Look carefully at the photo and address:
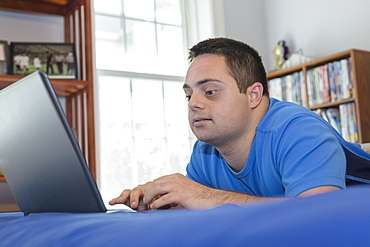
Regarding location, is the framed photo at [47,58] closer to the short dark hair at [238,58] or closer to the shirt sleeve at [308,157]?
the short dark hair at [238,58]

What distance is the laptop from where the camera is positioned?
0.70 metres

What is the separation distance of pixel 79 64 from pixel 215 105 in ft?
5.92

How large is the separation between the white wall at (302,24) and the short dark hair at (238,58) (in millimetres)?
2183

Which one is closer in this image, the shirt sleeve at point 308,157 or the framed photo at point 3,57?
the shirt sleeve at point 308,157

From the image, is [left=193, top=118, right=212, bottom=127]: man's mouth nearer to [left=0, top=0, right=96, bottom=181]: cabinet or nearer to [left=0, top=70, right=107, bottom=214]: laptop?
[left=0, top=70, right=107, bottom=214]: laptop

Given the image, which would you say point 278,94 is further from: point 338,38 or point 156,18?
point 156,18

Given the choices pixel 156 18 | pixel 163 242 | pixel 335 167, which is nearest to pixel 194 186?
pixel 335 167

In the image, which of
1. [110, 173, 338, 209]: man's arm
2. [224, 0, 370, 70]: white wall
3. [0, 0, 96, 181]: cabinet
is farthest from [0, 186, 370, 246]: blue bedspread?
[224, 0, 370, 70]: white wall

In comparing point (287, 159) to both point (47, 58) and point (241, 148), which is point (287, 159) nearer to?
point (241, 148)

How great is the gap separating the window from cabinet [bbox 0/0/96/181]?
281mm

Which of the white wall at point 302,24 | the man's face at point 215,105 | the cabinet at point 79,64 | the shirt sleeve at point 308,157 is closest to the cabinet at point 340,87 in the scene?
the white wall at point 302,24

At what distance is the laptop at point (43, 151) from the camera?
0.70 m

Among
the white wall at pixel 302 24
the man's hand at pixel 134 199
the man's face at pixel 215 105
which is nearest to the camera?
the man's hand at pixel 134 199

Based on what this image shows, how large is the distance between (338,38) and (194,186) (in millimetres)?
2834
